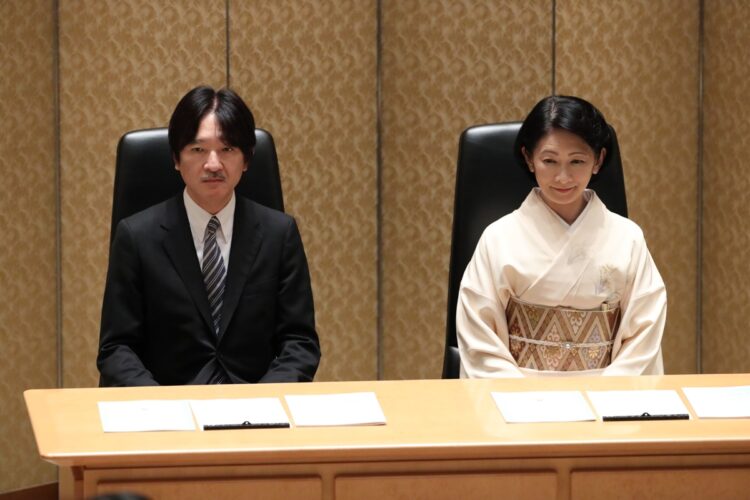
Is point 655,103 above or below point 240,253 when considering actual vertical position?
above

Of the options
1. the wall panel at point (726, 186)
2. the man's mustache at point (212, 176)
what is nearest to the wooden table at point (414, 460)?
the man's mustache at point (212, 176)

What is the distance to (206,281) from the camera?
10.6ft

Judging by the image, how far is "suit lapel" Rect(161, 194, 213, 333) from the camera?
3191mm

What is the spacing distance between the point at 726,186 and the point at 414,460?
2548 millimetres

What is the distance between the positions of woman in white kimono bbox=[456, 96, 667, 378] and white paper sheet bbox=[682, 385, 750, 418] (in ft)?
1.34

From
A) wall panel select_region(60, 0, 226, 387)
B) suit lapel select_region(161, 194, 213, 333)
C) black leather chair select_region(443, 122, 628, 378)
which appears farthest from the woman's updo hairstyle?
wall panel select_region(60, 0, 226, 387)

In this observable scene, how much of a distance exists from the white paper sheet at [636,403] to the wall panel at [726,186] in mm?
1910

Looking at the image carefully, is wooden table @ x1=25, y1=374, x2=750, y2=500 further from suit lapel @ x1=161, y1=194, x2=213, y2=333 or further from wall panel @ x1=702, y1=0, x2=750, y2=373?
wall panel @ x1=702, y1=0, x2=750, y2=373

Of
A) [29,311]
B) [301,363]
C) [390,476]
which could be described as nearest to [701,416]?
[390,476]

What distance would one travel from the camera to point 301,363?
10.5 ft

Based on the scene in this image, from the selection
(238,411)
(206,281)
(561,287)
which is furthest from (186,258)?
(561,287)

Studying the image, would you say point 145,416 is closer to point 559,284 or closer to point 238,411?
point 238,411

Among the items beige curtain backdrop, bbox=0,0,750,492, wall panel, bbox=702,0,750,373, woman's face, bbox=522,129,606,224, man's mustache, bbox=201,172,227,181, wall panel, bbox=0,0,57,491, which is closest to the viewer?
man's mustache, bbox=201,172,227,181

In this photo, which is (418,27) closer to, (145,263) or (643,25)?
(643,25)
